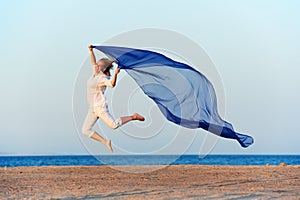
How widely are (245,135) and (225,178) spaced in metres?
8.37

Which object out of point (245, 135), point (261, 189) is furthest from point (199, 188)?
point (245, 135)

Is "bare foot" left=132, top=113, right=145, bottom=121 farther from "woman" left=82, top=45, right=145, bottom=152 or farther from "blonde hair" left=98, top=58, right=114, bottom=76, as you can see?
"blonde hair" left=98, top=58, right=114, bottom=76

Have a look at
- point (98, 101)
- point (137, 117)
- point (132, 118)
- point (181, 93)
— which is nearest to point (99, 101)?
point (98, 101)

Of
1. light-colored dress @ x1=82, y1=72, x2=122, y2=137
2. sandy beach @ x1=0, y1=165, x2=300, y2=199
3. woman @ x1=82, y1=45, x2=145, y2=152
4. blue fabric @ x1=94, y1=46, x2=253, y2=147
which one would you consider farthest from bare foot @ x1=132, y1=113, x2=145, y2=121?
Result: sandy beach @ x1=0, y1=165, x2=300, y2=199

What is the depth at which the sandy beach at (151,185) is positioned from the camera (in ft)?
66.9

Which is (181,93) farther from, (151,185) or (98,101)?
(151,185)

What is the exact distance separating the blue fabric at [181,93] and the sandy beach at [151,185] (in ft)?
7.17

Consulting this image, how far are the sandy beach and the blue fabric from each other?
86.0 inches

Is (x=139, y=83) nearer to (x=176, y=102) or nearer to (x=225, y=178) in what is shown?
(x=176, y=102)

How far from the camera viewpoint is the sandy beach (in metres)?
20.4

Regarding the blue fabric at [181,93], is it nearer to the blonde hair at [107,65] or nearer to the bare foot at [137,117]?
the blonde hair at [107,65]

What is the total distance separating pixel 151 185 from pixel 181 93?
558 cm

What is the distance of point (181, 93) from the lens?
63.1ft

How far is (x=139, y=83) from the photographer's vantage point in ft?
Result: 61.8
